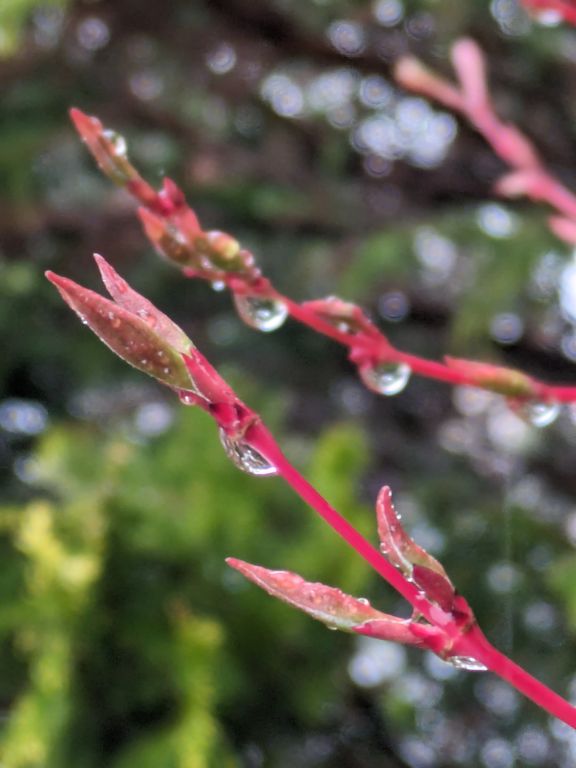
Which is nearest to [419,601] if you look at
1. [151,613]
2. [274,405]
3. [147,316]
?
[147,316]

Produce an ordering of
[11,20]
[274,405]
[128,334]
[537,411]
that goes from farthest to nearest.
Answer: [274,405], [11,20], [537,411], [128,334]

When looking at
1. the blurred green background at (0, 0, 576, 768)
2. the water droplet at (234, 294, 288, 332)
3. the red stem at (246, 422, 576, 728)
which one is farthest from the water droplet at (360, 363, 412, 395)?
the blurred green background at (0, 0, 576, 768)

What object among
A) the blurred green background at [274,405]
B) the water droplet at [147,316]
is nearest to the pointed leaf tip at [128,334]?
the water droplet at [147,316]

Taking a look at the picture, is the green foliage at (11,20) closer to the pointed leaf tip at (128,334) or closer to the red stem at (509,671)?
the pointed leaf tip at (128,334)

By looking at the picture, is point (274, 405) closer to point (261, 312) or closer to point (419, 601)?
point (261, 312)

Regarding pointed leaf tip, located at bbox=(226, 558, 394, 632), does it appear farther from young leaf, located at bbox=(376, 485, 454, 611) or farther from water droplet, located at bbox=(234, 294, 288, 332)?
water droplet, located at bbox=(234, 294, 288, 332)

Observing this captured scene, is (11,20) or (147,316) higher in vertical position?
(147,316)
